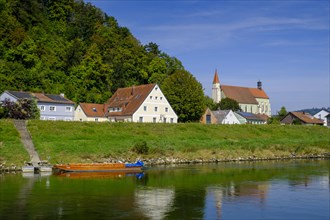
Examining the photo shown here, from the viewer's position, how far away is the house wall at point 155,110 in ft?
237

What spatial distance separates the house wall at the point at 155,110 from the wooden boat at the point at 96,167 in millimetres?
30431

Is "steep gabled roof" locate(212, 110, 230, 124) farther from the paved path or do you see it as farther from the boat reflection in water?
the boat reflection in water

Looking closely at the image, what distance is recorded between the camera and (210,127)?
67.5 meters

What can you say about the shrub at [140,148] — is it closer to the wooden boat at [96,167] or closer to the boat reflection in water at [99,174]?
the wooden boat at [96,167]

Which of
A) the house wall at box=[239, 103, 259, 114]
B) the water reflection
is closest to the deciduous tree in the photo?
the water reflection

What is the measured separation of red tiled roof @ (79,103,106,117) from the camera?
76.1 m

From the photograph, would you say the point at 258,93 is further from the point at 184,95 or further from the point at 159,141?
the point at 159,141

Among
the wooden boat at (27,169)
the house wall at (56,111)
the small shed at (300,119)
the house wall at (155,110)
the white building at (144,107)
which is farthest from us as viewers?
the small shed at (300,119)

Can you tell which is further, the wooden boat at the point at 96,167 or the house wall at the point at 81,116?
the house wall at the point at 81,116

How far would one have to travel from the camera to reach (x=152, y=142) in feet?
174

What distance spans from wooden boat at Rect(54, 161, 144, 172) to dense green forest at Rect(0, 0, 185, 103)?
37.5 meters

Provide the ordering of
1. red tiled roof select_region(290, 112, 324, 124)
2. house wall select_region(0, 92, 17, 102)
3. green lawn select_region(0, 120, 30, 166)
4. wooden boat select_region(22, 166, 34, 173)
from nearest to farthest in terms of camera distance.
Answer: wooden boat select_region(22, 166, 34, 173)
green lawn select_region(0, 120, 30, 166)
house wall select_region(0, 92, 17, 102)
red tiled roof select_region(290, 112, 324, 124)

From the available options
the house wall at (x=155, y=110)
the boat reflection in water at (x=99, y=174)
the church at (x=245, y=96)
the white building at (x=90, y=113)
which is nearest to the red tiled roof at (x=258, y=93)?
the church at (x=245, y=96)

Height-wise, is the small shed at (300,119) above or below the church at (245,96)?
below
